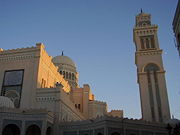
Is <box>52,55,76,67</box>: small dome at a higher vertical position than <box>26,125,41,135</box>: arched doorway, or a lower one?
higher

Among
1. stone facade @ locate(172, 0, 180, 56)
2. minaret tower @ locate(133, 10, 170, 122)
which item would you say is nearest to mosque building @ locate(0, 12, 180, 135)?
minaret tower @ locate(133, 10, 170, 122)

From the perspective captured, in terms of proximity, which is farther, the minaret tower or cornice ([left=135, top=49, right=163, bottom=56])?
cornice ([left=135, top=49, right=163, bottom=56])

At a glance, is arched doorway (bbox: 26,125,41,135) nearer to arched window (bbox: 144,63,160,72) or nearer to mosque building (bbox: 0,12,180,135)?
mosque building (bbox: 0,12,180,135)

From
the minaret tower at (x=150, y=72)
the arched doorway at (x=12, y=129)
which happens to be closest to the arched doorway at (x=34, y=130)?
the arched doorway at (x=12, y=129)

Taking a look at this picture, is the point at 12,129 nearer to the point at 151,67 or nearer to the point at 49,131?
the point at 49,131

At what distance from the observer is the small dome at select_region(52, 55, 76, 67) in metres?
59.1

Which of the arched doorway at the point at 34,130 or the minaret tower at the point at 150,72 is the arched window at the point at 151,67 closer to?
the minaret tower at the point at 150,72

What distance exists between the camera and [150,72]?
136 feet

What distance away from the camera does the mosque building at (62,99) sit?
28797mm

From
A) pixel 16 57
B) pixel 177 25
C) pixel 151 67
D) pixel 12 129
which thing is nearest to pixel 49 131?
pixel 12 129

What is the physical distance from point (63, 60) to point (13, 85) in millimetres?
24864

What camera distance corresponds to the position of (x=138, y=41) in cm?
4569

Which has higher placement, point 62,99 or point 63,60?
point 63,60

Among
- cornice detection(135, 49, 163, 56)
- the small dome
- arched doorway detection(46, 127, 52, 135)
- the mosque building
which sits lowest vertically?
arched doorway detection(46, 127, 52, 135)
